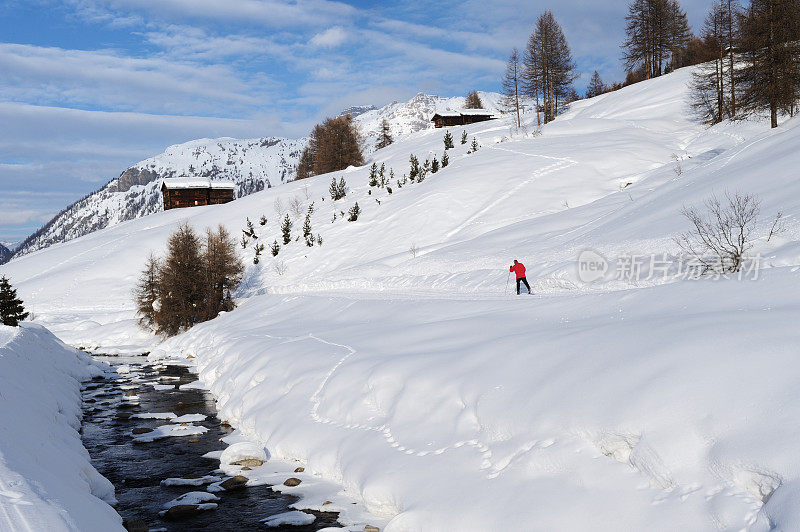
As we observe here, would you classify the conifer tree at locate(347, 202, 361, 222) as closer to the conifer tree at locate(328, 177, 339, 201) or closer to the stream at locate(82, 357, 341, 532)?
the conifer tree at locate(328, 177, 339, 201)

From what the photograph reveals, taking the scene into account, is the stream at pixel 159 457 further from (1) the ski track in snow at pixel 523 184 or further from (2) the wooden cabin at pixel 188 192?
(2) the wooden cabin at pixel 188 192

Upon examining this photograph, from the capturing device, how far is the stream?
26.3 ft

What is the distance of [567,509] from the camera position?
5770mm

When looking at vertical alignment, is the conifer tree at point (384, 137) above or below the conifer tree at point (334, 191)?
above

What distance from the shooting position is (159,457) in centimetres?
1110

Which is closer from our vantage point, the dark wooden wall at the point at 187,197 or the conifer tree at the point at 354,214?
the conifer tree at the point at 354,214

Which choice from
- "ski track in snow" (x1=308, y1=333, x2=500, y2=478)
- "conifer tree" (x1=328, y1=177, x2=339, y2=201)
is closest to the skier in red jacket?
"ski track in snow" (x1=308, y1=333, x2=500, y2=478)

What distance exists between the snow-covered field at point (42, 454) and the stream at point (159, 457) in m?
0.46

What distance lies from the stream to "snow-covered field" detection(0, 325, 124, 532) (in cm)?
46

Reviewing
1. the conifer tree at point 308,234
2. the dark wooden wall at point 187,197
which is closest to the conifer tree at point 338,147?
the dark wooden wall at point 187,197

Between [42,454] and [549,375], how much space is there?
831cm

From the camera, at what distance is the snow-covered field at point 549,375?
5375 millimetres

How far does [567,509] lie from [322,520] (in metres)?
3.82

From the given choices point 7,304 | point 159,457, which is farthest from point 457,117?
point 159,457
